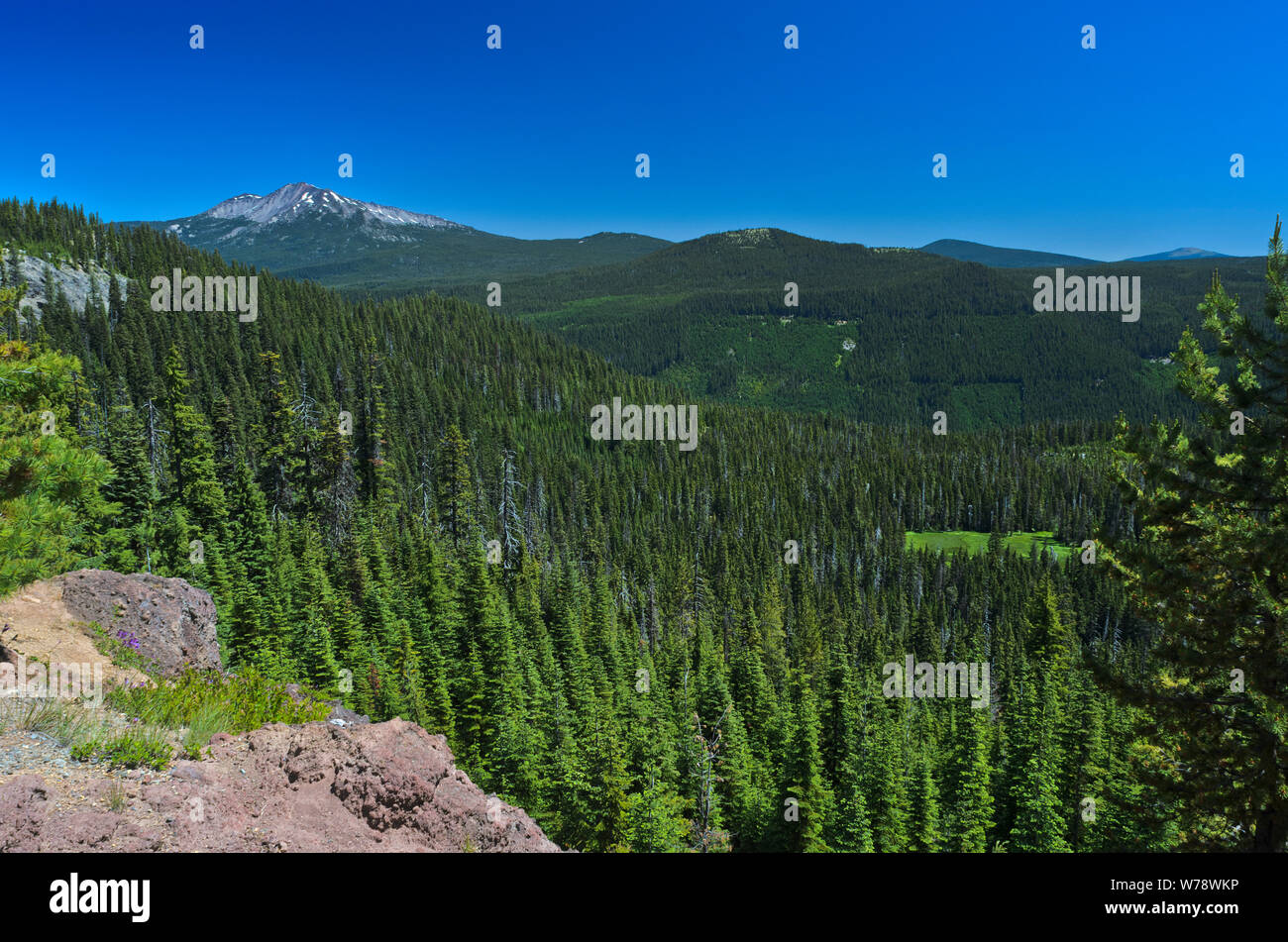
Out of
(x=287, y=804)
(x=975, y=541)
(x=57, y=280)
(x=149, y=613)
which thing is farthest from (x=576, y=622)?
(x=975, y=541)

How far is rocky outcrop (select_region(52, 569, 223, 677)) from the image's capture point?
18922 millimetres

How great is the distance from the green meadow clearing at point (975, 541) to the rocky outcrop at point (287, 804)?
168 m

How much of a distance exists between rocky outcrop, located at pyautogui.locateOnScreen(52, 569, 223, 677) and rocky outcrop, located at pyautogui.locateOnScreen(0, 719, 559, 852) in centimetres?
959

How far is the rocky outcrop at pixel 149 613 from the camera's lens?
1892 cm

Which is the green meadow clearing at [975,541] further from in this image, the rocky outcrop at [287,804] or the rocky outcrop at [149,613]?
the rocky outcrop at [287,804]

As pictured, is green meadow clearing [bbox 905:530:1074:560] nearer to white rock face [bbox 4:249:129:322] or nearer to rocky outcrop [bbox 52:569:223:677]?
rocky outcrop [bbox 52:569:223:677]

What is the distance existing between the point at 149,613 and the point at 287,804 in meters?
13.7

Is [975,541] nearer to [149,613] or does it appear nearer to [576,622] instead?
[576,622]

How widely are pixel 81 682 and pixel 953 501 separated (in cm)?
20273

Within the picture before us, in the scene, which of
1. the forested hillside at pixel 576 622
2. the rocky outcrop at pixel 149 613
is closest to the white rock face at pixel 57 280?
the forested hillside at pixel 576 622

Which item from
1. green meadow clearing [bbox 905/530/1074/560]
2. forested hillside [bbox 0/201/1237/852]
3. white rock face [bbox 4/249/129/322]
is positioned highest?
white rock face [bbox 4/249/129/322]

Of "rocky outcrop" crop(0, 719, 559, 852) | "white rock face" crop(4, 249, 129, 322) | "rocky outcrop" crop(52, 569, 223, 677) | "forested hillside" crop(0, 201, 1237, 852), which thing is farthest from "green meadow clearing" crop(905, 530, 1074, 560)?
"white rock face" crop(4, 249, 129, 322)
